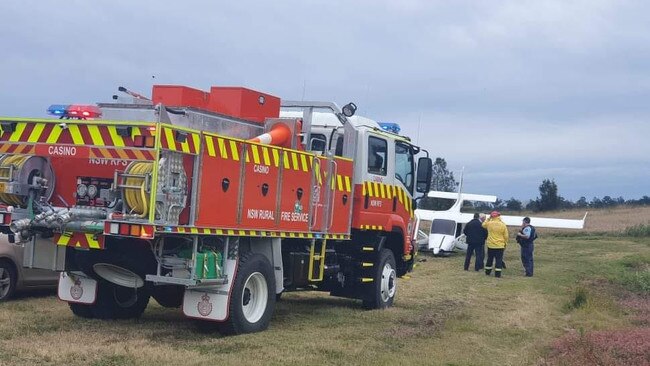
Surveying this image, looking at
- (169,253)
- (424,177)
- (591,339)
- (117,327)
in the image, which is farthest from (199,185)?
(424,177)

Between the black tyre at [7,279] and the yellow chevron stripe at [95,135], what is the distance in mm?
4394

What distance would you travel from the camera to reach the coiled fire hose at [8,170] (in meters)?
9.05

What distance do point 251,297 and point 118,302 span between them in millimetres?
1957

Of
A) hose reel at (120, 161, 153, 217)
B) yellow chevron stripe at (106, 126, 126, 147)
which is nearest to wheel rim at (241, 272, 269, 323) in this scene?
hose reel at (120, 161, 153, 217)

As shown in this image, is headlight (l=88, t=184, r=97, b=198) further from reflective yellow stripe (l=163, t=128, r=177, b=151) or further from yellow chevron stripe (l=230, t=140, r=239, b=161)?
yellow chevron stripe (l=230, t=140, r=239, b=161)

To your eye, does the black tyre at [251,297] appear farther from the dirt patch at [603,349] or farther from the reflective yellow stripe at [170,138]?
the dirt patch at [603,349]

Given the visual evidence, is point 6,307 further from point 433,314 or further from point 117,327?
point 433,314

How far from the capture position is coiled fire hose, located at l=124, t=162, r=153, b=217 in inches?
330

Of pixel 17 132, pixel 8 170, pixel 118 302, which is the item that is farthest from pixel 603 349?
pixel 17 132

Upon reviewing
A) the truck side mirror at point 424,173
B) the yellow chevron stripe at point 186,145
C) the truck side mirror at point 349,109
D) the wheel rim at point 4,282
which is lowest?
the wheel rim at point 4,282

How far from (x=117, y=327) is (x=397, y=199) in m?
5.79

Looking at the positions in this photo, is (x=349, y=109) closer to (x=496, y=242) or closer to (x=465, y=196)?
(x=496, y=242)

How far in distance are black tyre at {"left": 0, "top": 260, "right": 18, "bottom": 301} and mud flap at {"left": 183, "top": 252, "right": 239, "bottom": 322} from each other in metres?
4.05

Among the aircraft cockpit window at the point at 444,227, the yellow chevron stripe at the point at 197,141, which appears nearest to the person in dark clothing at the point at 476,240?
the aircraft cockpit window at the point at 444,227
